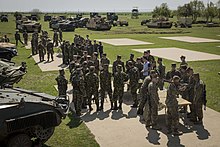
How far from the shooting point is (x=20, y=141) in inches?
289

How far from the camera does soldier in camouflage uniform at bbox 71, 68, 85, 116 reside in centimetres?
1044

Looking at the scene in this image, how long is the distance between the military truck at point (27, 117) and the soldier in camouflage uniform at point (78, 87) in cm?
201

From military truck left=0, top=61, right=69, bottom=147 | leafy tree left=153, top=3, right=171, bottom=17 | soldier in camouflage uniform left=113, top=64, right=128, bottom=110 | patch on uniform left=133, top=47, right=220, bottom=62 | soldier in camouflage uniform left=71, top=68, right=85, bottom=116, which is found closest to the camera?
military truck left=0, top=61, right=69, bottom=147

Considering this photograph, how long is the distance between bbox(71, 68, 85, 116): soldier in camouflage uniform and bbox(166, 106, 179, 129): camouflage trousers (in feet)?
10.1

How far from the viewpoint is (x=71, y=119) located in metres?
10.5

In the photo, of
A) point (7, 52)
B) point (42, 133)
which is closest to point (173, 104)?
point (42, 133)

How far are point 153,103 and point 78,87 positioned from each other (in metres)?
2.71

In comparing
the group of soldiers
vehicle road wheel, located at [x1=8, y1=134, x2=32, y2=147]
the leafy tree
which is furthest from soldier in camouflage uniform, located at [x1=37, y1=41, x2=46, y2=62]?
the leafy tree

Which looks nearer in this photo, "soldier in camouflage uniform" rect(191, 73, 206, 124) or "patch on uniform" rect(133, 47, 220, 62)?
"soldier in camouflage uniform" rect(191, 73, 206, 124)

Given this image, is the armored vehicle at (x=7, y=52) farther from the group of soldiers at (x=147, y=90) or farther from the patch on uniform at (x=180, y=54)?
the group of soldiers at (x=147, y=90)

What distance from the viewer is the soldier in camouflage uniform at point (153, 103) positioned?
9.02 meters

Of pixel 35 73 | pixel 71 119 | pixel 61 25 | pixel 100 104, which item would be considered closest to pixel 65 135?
pixel 71 119

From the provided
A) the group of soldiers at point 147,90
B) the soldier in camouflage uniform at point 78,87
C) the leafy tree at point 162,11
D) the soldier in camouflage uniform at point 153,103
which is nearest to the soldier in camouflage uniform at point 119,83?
the group of soldiers at point 147,90

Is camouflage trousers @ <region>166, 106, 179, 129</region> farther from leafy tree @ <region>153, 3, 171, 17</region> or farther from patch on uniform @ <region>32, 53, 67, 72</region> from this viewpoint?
leafy tree @ <region>153, 3, 171, 17</region>
